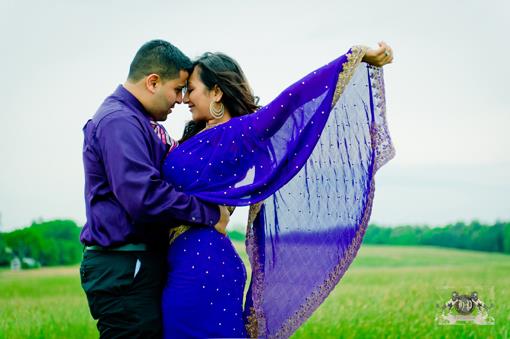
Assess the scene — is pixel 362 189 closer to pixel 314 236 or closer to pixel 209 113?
pixel 314 236

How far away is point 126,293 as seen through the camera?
9.04 feet

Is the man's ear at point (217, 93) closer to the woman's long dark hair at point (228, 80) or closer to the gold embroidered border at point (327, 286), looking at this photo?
the woman's long dark hair at point (228, 80)

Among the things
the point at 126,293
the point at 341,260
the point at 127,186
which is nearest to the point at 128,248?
the point at 126,293

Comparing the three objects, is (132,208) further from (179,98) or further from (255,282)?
(255,282)

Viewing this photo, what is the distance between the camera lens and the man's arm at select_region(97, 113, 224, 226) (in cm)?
260

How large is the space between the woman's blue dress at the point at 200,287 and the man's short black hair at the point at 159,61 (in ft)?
2.33

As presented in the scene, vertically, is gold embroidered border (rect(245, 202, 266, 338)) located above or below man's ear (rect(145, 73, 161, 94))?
below

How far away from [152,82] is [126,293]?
923 mm

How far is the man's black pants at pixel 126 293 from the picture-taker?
9.00 ft

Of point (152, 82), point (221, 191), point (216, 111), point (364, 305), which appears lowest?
point (364, 305)

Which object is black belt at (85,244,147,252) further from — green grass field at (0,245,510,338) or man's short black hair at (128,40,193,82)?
green grass field at (0,245,510,338)

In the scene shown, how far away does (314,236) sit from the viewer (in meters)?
3.18

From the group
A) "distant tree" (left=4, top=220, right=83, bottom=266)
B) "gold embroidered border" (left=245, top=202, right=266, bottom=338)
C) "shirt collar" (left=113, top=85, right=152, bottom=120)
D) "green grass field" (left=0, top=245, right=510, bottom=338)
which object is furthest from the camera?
"distant tree" (left=4, top=220, right=83, bottom=266)

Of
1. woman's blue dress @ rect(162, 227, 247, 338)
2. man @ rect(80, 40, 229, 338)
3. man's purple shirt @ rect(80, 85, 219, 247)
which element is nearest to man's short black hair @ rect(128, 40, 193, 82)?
man @ rect(80, 40, 229, 338)
